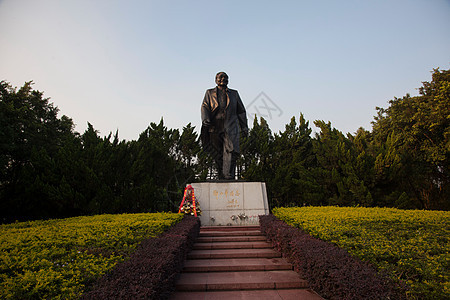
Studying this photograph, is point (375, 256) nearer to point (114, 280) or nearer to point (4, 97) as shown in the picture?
point (114, 280)

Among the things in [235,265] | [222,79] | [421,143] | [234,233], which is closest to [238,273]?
[235,265]

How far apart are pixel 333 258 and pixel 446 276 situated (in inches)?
40.9

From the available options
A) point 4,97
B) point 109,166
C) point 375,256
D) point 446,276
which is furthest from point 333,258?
point 4,97

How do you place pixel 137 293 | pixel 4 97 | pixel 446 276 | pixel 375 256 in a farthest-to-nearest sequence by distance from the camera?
pixel 4 97 < pixel 375 256 < pixel 446 276 < pixel 137 293

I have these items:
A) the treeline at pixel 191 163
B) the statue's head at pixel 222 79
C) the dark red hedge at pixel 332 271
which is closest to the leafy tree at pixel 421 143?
the treeline at pixel 191 163

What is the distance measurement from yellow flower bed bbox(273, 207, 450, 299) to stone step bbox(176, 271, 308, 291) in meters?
0.85

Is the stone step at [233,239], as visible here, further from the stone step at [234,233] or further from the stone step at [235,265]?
the stone step at [235,265]

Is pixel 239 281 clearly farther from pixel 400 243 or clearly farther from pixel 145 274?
pixel 400 243

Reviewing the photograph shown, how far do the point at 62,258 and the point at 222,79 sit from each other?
6.18 m

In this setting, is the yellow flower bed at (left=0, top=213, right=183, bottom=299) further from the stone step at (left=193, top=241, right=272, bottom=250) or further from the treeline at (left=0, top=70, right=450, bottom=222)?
the treeline at (left=0, top=70, right=450, bottom=222)

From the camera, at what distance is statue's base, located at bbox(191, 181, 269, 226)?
734 centimetres

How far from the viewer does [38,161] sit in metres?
9.77

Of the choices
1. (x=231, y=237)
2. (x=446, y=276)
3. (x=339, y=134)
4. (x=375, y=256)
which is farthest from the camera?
(x=339, y=134)

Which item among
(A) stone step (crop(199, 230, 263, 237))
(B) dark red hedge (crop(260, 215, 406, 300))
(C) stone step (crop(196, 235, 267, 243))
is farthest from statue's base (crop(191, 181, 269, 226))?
(B) dark red hedge (crop(260, 215, 406, 300))
